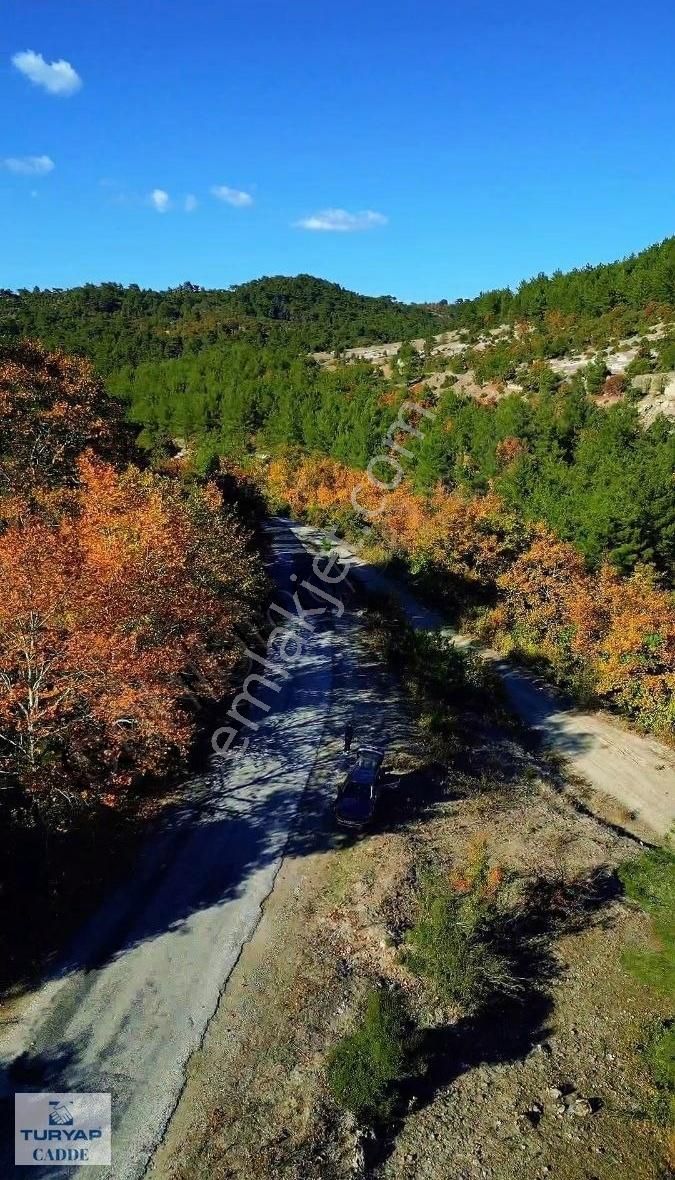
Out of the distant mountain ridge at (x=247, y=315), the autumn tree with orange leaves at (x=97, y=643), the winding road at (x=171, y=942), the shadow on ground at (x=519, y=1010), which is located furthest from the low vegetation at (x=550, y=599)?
the distant mountain ridge at (x=247, y=315)

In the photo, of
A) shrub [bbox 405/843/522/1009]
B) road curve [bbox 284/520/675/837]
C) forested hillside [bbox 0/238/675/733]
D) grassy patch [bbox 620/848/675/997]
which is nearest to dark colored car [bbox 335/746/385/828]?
shrub [bbox 405/843/522/1009]

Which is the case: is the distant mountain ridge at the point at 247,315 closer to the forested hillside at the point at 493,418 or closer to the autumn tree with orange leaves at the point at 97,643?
the forested hillside at the point at 493,418

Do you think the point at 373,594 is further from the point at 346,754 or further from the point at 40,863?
the point at 40,863

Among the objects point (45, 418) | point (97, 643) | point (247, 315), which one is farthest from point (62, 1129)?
point (247, 315)

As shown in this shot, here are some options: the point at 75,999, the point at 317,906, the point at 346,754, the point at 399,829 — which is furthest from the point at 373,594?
the point at 75,999

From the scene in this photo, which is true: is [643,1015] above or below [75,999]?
below

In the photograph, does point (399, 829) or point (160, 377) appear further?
point (160, 377)
